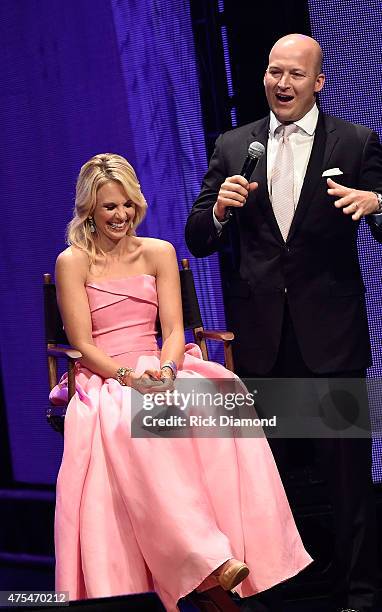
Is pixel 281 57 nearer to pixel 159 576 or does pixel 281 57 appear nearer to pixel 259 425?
pixel 259 425

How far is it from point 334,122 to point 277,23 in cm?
92

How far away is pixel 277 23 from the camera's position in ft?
14.4

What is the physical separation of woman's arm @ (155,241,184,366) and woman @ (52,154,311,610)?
0.21ft

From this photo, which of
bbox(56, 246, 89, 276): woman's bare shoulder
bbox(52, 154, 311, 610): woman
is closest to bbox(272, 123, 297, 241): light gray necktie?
bbox(52, 154, 311, 610): woman

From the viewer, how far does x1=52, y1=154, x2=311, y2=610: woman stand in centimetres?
337

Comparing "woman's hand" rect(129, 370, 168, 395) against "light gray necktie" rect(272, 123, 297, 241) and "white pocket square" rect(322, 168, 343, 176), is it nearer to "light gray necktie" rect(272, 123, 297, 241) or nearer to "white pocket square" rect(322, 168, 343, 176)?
"light gray necktie" rect(272, 123, 297, 241)

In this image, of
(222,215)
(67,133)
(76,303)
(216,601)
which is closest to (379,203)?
(222,215)

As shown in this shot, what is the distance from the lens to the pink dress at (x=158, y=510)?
3.37m

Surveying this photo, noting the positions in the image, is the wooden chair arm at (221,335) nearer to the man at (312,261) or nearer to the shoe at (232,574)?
the man at (312,261)

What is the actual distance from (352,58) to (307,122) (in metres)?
0.89

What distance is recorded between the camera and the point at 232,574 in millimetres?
3254

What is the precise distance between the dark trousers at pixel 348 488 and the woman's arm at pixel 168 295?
15.3 inches

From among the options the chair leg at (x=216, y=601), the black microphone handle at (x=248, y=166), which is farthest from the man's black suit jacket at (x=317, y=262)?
the chair leg at (x=216, y=601)

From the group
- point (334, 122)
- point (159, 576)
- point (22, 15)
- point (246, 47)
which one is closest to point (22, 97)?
point (22, 15)
